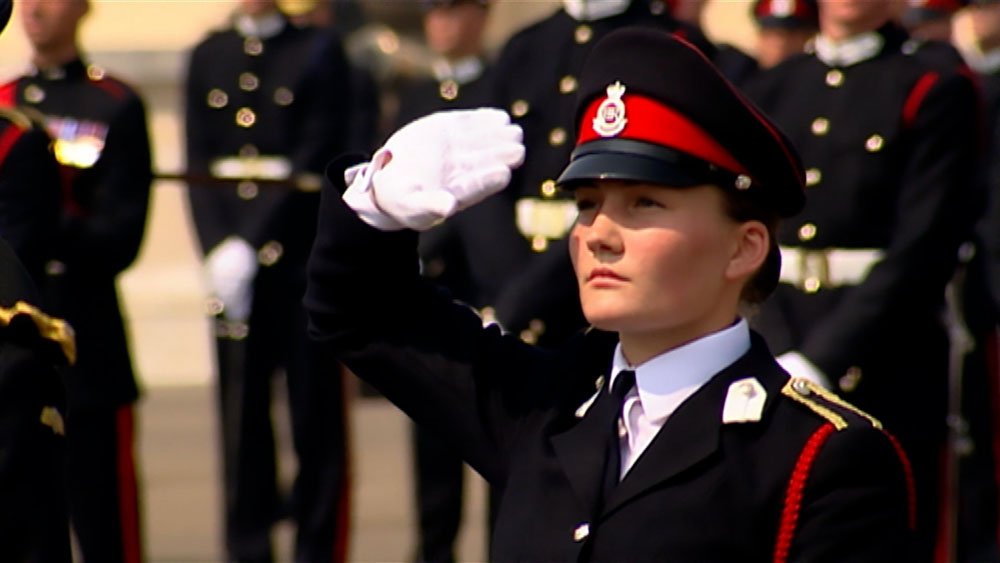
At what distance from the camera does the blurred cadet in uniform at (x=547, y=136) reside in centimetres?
587

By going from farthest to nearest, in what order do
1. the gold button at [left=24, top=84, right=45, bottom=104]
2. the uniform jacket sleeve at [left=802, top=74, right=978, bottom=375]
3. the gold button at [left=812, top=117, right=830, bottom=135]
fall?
the gold button at [left=24, top=84, right=45, bottom=104] → the gold button at [left=812, top=117, right=830, bottom=135] → the uniform jacket sleeve at [left=802, top=74, right=978, bottom=375]

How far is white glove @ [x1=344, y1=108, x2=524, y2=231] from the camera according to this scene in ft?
10.6

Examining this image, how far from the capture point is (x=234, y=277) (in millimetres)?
7543

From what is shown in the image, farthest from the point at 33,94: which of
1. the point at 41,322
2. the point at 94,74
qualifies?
the point at 41,322

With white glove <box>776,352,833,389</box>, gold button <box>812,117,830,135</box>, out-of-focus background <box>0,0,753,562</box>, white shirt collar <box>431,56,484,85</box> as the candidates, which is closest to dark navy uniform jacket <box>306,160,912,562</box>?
white glove <box>776,352,833,389</box>

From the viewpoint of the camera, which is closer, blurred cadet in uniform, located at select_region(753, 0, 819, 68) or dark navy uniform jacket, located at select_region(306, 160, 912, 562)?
dark navy uniform jacket, located at select_region(306, 160, 912, 562)

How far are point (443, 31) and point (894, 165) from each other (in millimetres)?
2808

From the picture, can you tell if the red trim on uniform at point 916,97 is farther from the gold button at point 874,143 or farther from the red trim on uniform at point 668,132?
the red trim on uniform at point 668,132

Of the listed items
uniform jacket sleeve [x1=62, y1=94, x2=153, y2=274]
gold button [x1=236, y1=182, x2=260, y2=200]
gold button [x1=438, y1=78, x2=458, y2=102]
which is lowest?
gold button [x1=236, y1=182, x2=260, y2=200]

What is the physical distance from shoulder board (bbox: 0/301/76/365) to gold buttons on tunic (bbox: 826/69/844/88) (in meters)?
2.47

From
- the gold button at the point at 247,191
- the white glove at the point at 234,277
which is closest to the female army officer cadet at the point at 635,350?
the white glove at the point at 234,277

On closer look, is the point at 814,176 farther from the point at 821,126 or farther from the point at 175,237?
the point at 175,237

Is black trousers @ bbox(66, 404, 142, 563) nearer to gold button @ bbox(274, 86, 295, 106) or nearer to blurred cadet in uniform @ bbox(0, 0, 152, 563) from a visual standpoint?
blurred cadet in uniform @ bbox(0, 0, 152, 563)

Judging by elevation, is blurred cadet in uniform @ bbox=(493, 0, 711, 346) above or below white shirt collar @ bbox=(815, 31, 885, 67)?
below
